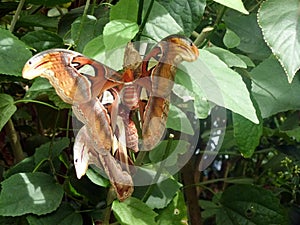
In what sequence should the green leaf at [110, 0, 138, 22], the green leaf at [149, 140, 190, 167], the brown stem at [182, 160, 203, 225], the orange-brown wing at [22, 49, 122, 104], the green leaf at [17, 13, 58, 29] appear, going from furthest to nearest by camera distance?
1. the brown stem at [182, 160, 203, 225]
2. the green leaf at [17, 13, 58, 29]
3. the green leaf at [149, 140, 190, 167]
4. the green leaf at [110, 0, 138, 22]
5. the orange-brown wing at [22, 49, 122, 104]

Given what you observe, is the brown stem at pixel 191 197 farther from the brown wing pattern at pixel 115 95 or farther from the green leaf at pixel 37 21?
the brown wing pattern at pixel 115 95

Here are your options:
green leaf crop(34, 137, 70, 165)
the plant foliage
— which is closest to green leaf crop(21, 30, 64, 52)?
the plant foliage

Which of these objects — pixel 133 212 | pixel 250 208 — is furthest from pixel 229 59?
pixel 250 208

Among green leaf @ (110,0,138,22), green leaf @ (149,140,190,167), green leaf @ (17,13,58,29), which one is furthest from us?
green leaf @ (17,13,58,29)

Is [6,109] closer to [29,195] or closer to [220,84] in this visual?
[29,195]

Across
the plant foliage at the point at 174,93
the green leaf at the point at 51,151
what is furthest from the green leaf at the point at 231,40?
the green leaf at the point at 51,151

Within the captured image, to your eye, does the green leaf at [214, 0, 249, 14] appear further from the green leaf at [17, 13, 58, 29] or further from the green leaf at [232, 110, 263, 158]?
the green leaf at [17, 13, 58, 29]

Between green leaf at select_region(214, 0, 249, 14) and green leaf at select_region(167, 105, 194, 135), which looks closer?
green leaf at select_region(214, 0, 249, 14)
